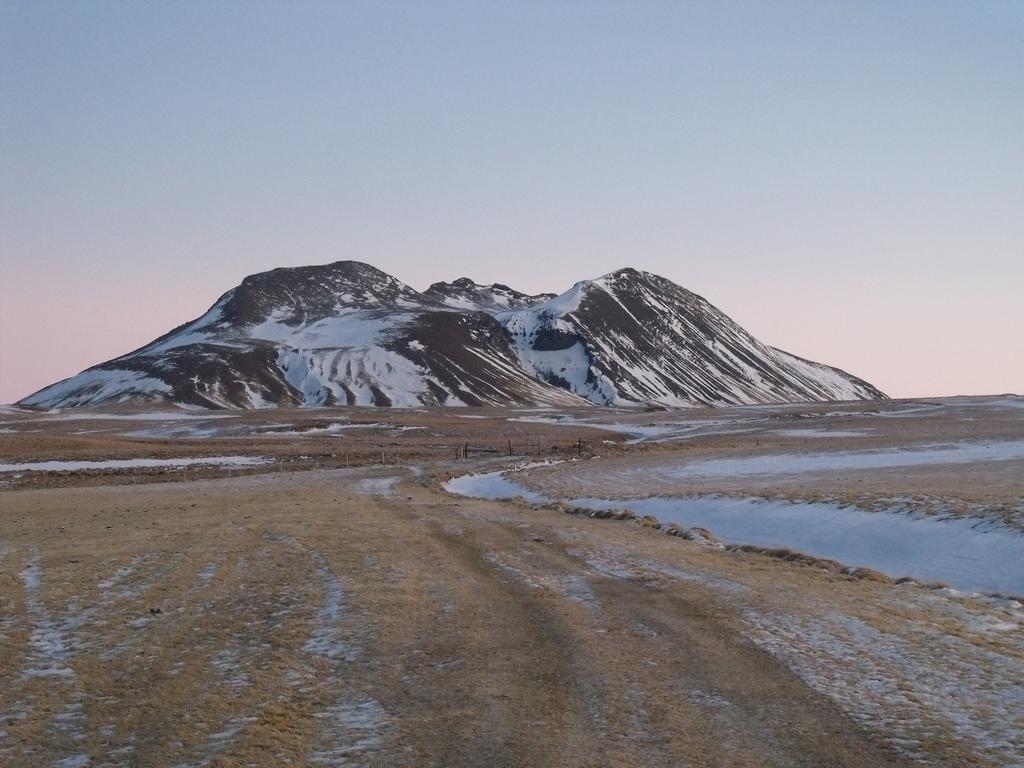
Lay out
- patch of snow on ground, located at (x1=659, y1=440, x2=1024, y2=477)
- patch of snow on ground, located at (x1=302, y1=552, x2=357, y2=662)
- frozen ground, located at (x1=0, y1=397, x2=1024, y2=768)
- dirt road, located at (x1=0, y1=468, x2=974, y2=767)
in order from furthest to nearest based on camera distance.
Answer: patch of snow on ground, located at (x1=659, y1=440, x2=1024, y2=477), patch of snow on ground, located at (x1=302, y1=552, x2=357, y2=662), frozen ground, located at (x1=0, y1=397, x2=1024, y2=768), dirt road, located at (x1=0, y1=468, x2=974, y2=767)

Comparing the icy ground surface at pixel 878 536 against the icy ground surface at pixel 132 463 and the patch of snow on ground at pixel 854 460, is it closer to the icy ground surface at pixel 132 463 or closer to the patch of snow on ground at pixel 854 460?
the patch of snow on ground at pixel 854 460

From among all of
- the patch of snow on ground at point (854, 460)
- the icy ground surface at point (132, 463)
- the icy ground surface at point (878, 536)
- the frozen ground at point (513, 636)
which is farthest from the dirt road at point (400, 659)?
the icy ground surface at point (132, 463)

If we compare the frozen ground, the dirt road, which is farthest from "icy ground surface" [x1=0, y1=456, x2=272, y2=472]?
the dirt road

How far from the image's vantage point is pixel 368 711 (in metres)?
10.2

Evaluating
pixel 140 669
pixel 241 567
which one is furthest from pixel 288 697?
pixel 241 567

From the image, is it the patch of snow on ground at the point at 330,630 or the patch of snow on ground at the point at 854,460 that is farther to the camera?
the patch of snow on ground at the point at 854,460

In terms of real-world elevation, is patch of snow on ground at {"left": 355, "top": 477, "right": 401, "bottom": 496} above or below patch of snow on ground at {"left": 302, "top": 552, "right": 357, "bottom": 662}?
below

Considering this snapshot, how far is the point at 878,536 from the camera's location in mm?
24953

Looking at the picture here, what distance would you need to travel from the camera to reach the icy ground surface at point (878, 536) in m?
20.7

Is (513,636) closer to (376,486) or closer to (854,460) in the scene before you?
(376,486)

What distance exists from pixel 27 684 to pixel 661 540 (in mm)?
18704

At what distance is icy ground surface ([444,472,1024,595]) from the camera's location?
815 inches

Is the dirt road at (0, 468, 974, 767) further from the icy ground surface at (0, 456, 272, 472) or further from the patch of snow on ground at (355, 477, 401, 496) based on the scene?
the icy ground surface at (0, 456, 272, 472)

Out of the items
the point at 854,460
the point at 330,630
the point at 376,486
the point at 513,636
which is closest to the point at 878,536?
the point at 513,636
